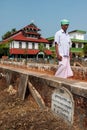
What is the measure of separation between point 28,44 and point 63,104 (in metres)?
48.9

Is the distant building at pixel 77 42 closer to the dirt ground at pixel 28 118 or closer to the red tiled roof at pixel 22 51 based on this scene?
the red tiled roof at pixel 22 51

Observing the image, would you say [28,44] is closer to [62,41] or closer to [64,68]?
[64,68]

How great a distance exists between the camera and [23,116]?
4.72 m

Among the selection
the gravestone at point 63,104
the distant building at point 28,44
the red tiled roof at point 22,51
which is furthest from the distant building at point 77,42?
the gravestone at point 63,104

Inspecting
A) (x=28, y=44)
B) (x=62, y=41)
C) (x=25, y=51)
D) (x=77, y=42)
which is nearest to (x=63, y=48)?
(x=62, y=41)

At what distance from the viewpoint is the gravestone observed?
421 centimetres

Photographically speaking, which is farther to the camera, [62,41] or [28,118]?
[62,41]

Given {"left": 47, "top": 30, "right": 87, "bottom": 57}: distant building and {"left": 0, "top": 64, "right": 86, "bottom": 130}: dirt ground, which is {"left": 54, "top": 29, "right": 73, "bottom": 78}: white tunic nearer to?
{"left": 0, "top": 64, "right": 86, "bottom": 130}: dirt ground

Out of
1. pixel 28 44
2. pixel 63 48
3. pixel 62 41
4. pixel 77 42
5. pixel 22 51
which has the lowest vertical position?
pixel 22 51

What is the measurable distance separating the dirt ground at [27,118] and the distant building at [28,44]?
44839 millimetres

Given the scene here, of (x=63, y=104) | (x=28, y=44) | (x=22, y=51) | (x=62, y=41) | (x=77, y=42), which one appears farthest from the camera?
(x=77, y=42)

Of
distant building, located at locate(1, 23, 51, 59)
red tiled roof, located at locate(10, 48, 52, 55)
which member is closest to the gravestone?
distant building, located at locate(1, 23, 51, 59)

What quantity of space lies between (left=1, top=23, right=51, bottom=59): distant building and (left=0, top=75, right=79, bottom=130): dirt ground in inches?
1765

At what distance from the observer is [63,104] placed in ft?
14.6
